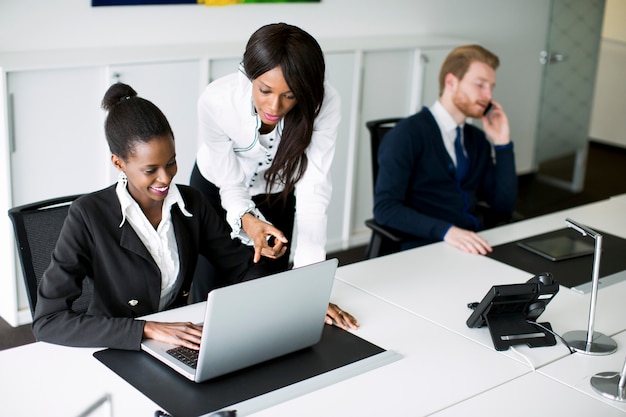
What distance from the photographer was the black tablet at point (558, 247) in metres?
2.69

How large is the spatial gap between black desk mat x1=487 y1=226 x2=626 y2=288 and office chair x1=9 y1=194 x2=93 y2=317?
1.33 meters

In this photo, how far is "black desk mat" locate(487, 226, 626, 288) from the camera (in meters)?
2.53

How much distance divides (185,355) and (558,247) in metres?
1.47

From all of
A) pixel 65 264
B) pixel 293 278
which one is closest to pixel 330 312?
pixel 293 278

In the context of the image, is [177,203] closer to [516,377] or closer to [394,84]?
[516,377]

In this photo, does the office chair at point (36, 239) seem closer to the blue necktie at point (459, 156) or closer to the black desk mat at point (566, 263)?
the black desk mat at point (566, 263)

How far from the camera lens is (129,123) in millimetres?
1995

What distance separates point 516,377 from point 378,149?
55.6 inches

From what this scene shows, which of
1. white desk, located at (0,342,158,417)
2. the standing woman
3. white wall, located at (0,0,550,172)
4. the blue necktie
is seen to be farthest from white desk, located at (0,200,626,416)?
white wall, located at (0,0,550,172)

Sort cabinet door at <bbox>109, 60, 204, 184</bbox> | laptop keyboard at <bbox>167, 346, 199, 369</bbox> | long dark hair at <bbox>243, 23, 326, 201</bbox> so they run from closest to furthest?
laptop keyboard at <bbox>167, 346, 199, 369</bbox> → long dark hair at <bbox>243, 23, 326, 201</bbox> → cabinet door at <bbox>109, 60, 204, 184</bbox>

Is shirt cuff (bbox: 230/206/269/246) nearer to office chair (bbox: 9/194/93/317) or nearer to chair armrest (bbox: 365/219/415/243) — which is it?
office chair (bbox: 9/194/93/317)

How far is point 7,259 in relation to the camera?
134 inches

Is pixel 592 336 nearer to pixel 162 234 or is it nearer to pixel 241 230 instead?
pixel 241 230

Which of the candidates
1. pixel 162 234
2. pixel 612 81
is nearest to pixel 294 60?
pixel 162 234
